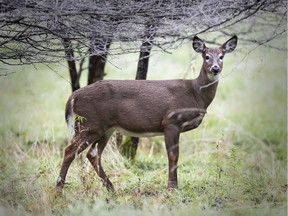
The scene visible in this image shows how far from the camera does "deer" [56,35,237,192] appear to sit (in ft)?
25.6

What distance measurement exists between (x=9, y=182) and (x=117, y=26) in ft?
7.11

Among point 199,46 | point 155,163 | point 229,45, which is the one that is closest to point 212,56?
point 199,46

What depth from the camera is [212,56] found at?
8047mm

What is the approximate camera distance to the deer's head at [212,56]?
7941mm

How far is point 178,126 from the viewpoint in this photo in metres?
7.95


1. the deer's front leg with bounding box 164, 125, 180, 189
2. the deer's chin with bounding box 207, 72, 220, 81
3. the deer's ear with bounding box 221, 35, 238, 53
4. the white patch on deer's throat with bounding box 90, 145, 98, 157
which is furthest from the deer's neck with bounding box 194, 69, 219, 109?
the white patch on deer's throat with bounding box 90, 145, 98, 157

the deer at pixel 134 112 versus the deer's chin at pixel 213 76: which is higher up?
the deer's chin at pixel 213 76

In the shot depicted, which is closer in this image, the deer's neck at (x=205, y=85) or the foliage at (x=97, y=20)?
the foliage at (x=97, y=20)

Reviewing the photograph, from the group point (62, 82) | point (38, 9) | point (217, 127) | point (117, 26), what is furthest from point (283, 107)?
point (38, 9)

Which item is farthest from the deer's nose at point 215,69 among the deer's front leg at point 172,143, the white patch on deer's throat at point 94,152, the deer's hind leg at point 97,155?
the white patch on deer's throat at point 94,152

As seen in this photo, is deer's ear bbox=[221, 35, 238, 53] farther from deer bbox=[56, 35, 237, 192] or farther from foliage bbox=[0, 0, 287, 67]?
foliage bbox=[0, 0, 287, 67]

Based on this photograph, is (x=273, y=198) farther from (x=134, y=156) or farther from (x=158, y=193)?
(x=134, y=156)

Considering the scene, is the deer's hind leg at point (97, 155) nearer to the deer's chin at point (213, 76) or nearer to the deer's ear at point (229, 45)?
the deer's chin at point (213, 76)

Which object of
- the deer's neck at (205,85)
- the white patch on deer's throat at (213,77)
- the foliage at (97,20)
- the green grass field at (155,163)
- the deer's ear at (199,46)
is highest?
the foliage at (97,20)
